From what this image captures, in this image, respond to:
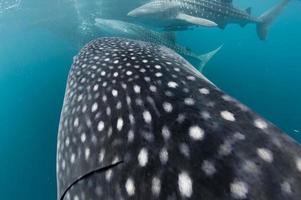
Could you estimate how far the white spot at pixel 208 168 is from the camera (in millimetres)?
1649

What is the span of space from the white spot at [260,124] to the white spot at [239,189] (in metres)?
0.38

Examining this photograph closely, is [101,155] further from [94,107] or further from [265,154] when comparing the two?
[265,154]

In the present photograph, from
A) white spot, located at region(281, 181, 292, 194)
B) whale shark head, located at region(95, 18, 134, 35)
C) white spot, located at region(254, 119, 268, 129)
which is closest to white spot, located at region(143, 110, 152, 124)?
white spot, located at region(254, 119, 268, 129)

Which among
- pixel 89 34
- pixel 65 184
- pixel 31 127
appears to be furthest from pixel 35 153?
pixel 65 184

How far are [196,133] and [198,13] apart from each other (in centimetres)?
1176

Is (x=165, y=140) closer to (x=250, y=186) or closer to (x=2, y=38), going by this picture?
(x=250, y=186)

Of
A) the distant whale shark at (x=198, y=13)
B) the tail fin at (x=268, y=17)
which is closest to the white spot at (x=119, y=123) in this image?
the distant whale shark at (x=198, y=13)

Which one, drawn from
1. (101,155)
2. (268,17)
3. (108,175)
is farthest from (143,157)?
(268,17)

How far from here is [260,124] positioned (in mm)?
1820

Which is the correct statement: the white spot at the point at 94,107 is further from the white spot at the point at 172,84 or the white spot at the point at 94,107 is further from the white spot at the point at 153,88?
the white spot at the point at 172,84

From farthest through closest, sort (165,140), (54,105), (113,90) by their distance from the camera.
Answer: (54,105), (113,90), (165,140)

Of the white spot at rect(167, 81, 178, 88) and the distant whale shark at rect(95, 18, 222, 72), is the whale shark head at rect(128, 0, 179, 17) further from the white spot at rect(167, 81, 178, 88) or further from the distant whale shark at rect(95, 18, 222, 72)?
the white spot at rect(167, 81, 178, 88)

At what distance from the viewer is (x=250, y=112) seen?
1.92 metres

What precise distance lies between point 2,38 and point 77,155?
30.5 metres
